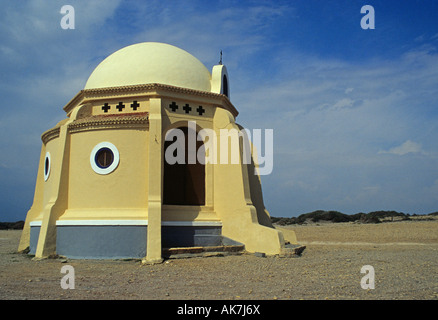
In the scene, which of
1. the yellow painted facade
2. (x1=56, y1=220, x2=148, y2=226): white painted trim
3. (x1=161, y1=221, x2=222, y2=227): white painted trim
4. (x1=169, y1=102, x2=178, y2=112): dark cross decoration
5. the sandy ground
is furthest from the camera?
(x1=169, y1=102, x2=178, y2=112): dark cross decoration

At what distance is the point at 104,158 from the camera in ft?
45.6

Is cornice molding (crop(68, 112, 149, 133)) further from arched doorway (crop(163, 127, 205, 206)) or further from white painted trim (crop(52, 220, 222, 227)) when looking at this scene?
white painted trim (crop(52, 220, 222, 227))

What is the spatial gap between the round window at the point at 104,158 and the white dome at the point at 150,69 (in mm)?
2733

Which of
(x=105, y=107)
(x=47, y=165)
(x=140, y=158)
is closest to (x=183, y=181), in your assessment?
(x=140, y=158)

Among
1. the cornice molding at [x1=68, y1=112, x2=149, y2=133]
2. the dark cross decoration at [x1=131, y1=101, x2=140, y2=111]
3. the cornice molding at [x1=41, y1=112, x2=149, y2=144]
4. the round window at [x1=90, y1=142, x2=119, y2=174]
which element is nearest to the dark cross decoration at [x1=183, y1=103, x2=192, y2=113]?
the cornice molding at [x1=41, y1=112, x2=149, y2=144]

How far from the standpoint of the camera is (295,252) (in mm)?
13281

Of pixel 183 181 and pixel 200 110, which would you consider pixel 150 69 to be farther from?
pixel 183 181

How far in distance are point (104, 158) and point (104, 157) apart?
0.04 meters

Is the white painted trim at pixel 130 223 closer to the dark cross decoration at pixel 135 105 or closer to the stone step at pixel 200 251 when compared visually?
the stone step at pixel 200 251

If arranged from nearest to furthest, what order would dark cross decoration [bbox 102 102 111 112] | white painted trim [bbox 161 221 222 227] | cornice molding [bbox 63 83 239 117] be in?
white painted trim [bbox 161 221 222 227], cornice molding [bbox 63 83 239 117], dark cross decoration [bbox 102 102 111 112]

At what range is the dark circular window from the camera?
13.9 m

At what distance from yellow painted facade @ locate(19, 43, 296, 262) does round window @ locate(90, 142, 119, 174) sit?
5 cm

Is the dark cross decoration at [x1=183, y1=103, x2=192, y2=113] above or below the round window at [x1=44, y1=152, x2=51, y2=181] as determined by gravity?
above
